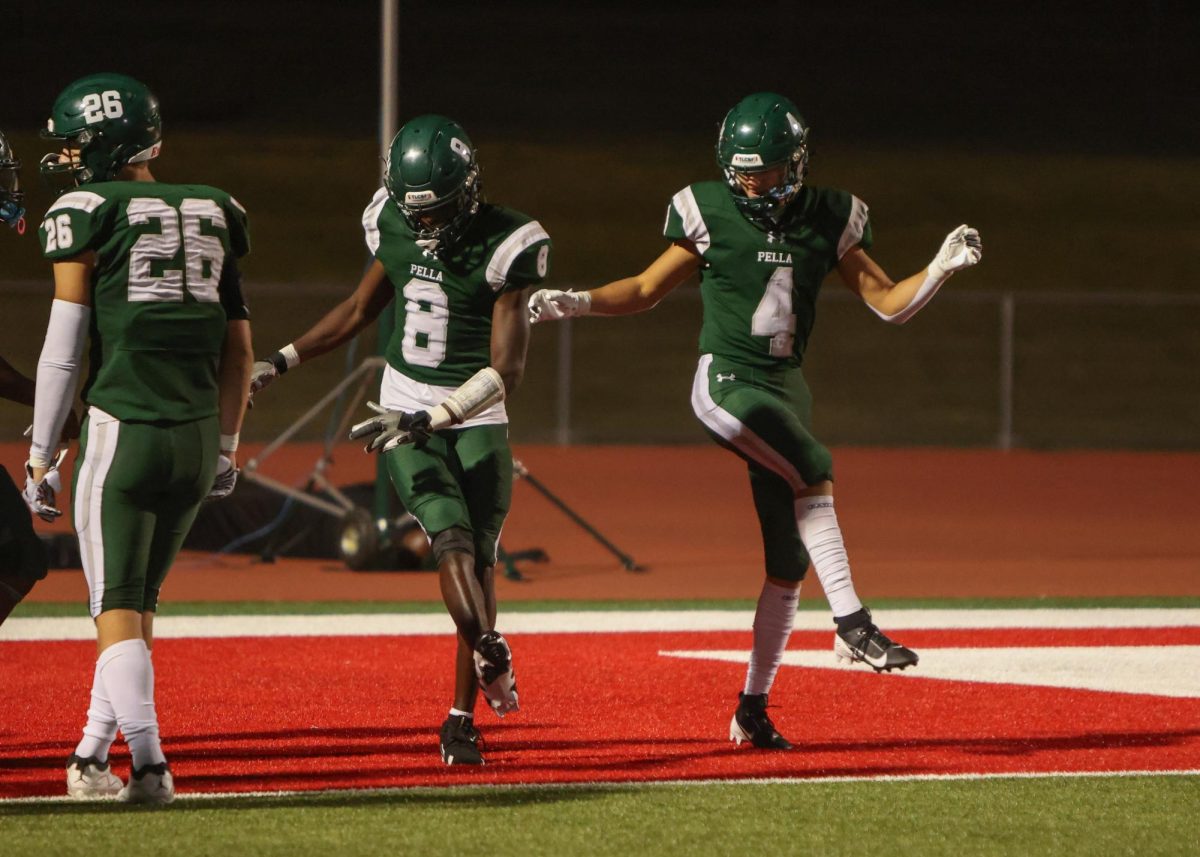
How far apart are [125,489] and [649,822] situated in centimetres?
164

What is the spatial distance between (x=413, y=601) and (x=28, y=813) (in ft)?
20.2

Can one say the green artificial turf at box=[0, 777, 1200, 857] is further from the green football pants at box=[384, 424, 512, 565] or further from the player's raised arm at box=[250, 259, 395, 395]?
the player's raised arm at box=[250, 259, 395, 395]

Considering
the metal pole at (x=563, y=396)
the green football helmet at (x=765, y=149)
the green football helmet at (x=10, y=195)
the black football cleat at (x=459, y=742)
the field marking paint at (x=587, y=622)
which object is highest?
the green football helmet at (x=765, y=149)

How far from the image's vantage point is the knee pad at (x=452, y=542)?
607 centimetres

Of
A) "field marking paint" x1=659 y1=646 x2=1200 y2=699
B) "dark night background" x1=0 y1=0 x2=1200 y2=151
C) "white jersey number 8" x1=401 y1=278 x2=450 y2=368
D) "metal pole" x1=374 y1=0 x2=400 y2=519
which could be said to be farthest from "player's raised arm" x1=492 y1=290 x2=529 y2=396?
"dark night background" x1=0 y1=0 x2=1200 y2=151

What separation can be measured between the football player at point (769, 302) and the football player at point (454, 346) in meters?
0.25

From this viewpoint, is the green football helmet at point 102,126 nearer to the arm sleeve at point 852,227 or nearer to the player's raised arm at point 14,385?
the player's raised arm at point 14,385

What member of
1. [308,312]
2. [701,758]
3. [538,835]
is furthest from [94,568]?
[308,312]

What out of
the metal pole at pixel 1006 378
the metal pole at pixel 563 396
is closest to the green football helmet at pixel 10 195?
the metal pole at pixel 563 396

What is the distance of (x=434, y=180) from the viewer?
6.02 m

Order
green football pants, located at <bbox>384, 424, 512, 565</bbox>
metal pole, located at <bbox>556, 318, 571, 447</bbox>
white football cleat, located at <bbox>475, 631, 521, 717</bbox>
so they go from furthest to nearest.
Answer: metal pole, located at <bbox>556, 318, 571, 447</bbox> < green football pants, located at <bbox>384, 424, 512, 565</bbox> < white football cleat, located at <bbox>475, 631, 521, 717</bbox>

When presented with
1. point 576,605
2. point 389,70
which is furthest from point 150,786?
point 389,70

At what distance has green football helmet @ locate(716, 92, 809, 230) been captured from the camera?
6395 mm

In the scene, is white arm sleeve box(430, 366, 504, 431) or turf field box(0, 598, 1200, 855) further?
white arm sleeve box(430, 366, 504, 431)
